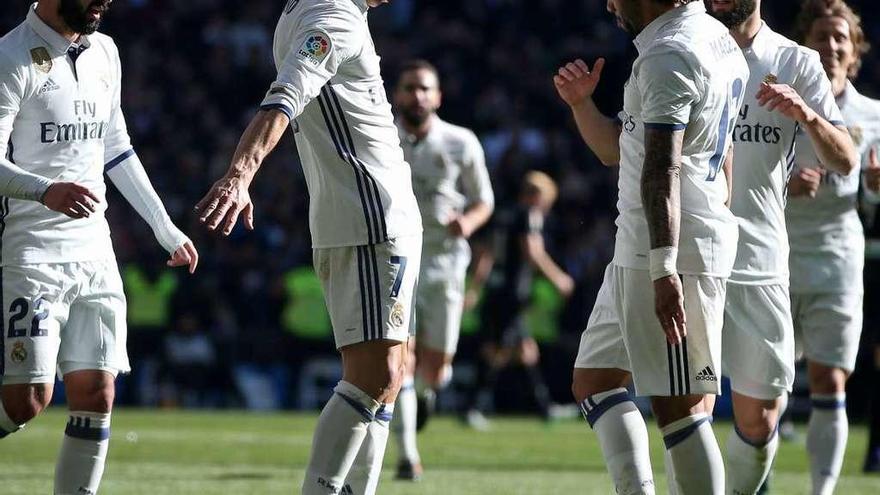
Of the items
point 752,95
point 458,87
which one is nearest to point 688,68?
point 752,95

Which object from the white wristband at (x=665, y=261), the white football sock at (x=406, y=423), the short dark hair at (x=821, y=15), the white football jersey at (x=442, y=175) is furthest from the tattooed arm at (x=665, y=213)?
the white football jersey at (x=442, y=175)

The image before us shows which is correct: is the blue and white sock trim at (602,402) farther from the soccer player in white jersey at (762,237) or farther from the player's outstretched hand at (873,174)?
the player's outstretched hand at (873,174)

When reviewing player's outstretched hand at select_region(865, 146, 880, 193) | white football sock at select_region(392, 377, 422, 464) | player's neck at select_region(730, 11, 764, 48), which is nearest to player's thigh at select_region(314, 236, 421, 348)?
player's neck at select_region(730, 11, 764, 48)

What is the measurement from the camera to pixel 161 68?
25375mm

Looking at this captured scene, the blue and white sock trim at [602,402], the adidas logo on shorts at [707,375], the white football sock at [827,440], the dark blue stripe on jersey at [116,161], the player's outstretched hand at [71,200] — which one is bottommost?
the white football sock at [827,440]

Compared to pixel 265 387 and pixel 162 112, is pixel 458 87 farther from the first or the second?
pixel 265 387

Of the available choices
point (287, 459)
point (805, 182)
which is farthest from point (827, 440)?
point (287, 459)

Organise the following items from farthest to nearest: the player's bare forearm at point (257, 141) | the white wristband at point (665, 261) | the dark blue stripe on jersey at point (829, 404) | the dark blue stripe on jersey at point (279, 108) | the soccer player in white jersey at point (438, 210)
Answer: the soccer player in white jersey at point (438, 210), the dark blue stripe on jersey at point (829, 404), the white wristband at point (665, 261), the dark blue stripe on jersey at point (279, 108), the player's bare forearm at point (257, 141)

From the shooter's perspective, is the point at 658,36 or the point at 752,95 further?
the point at 752,95

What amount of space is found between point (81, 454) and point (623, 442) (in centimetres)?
216

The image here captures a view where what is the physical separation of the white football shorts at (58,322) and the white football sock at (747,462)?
2.64m

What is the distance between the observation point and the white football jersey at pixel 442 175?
1105 cm

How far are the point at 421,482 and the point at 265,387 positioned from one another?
399 inches

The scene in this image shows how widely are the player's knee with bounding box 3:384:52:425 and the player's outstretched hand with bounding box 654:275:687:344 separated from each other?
2.54 metres
